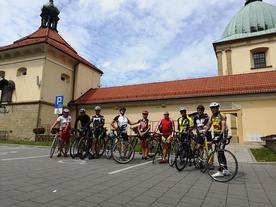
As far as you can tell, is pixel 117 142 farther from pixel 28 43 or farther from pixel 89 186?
pixel 28 43

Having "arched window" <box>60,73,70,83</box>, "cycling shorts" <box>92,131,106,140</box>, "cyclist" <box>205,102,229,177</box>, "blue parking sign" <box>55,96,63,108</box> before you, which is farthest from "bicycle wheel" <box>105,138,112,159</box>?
"arched window" <box>60,73,70,83</box>

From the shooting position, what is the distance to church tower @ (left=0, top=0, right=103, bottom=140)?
20.4 meters

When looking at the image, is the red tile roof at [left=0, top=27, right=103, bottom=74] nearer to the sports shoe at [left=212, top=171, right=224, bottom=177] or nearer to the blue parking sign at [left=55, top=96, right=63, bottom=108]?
the blue parking sign at [left=55, top=96, right=63, bottom=108]

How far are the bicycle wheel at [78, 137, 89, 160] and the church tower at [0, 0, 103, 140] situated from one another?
13399 mm

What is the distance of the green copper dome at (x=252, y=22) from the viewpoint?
28.2 meters

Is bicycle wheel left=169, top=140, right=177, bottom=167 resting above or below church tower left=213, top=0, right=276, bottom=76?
below

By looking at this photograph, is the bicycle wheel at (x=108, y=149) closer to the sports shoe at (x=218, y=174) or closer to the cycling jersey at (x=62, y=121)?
the cycling jersey at (x=62, y=121)

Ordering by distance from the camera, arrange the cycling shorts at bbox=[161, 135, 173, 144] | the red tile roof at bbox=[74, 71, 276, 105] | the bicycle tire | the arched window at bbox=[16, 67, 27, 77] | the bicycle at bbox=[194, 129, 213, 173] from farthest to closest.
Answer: the arched window at bbox=[16, 67, 27, 77] < the red tile roof at bbox=[74, 71, 276, 105] < the cycling shorts at bbox=[161, 135, 173, 144] < the bicycle tire < the bicycle at bbox=[194, 129, 213, 173]

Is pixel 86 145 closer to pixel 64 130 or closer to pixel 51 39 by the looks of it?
pixel 64 130

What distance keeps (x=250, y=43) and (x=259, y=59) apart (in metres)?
2.37

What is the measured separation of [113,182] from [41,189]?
1.47 m

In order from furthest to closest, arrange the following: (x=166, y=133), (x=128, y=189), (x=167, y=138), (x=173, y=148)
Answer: (x=166, y=133) → (x=167, y=138) → (x=173, y=148) → (x=128, y=189)

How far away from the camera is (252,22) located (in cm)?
2922

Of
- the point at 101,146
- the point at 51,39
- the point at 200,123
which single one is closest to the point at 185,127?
the point at 200,123
